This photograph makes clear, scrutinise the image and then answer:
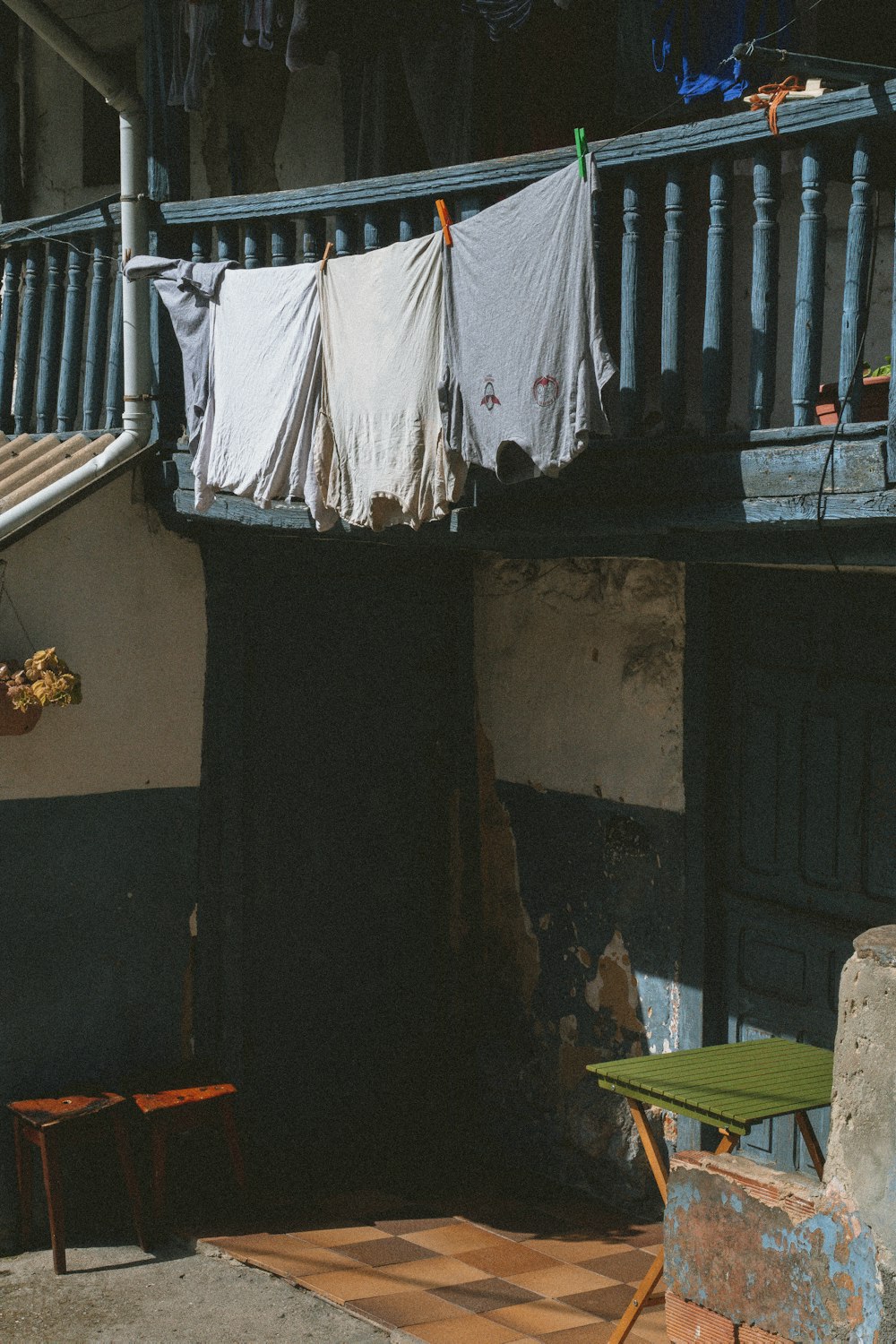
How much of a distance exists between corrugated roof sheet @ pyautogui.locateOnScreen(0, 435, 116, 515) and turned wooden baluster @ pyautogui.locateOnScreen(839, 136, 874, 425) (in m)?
3.71

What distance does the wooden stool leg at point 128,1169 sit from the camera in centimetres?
677

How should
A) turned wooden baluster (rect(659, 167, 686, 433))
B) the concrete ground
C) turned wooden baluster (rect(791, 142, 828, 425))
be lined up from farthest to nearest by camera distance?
the concrete ground, turned wooden baluster (rect(659, 167, 686, 433)), turned wooden baluster (rect(791, 142, 828, 425))

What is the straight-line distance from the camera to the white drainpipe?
688cm

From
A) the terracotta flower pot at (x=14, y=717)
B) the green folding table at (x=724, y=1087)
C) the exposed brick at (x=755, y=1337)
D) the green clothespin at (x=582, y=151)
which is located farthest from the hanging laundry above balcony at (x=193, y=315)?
the exposed brick at (x=755, y=1337)

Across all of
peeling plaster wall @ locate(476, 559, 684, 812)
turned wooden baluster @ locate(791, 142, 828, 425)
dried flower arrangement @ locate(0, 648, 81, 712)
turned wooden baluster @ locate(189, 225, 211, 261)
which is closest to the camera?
turned wooden baluster @ locate(791, 142, 828, 425)

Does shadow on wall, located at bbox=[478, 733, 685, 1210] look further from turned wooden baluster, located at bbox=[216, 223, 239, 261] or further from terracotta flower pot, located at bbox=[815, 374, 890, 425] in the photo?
turned wooden baluster, located at bbox=[216, 223, 239, 261]

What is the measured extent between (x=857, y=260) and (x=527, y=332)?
1103 millimetres

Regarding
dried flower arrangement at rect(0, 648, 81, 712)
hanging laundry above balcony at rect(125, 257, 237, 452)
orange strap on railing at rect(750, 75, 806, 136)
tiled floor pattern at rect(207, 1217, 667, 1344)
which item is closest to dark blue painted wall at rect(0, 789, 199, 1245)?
dried flower arrangement at rect(0, 648, 81, 712)

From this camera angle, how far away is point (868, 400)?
18.3ft

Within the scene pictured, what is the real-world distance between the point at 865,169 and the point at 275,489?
8.37 feet

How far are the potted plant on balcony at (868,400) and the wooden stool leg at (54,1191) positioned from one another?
4301 mm

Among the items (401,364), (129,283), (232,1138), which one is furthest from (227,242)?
(232,1138)

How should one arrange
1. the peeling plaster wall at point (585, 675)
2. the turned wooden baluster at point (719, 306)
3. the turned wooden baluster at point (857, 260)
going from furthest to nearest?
the peeling plaster wall at point (585, 675)
the turned wooden baluster at point (719, 306)
the turned wooden baluster at point (857, 260)

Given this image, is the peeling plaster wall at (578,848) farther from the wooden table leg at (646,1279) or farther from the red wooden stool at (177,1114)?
the wooden table leg at (646,1279)
